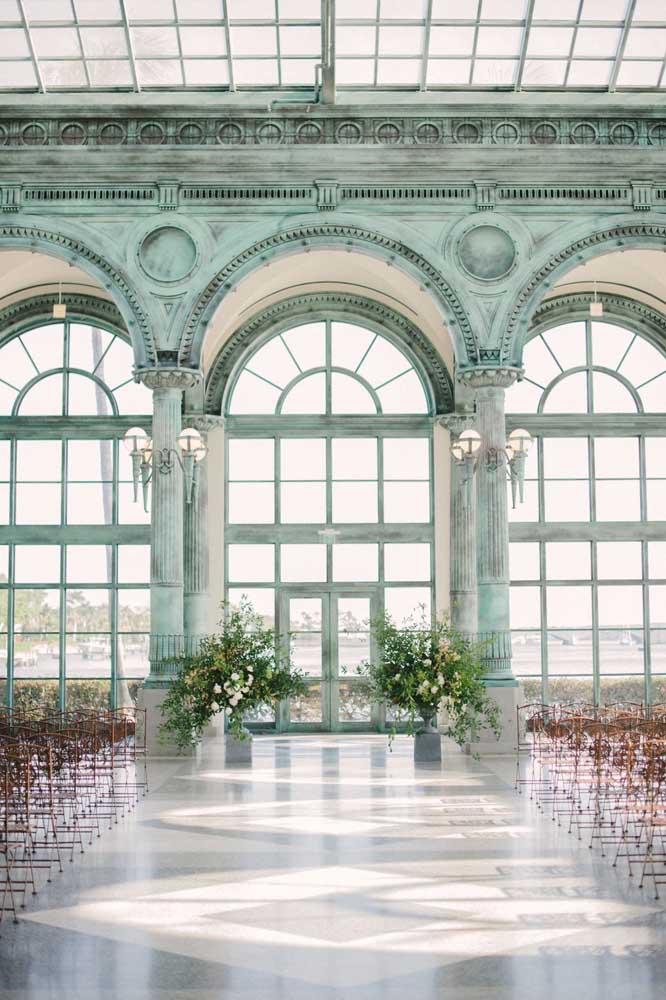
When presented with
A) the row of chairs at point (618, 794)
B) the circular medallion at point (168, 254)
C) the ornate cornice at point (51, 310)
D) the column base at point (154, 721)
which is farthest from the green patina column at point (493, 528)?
the ornate cornice at point (51, 310)

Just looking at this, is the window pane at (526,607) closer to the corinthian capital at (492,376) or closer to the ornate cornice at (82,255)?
the corinthian capital at (492,376)

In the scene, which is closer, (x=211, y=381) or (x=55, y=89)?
(x=55, y=89)

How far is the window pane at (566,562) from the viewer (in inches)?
852

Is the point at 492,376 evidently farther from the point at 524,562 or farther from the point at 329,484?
the point at 524,562

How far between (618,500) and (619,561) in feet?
3.74

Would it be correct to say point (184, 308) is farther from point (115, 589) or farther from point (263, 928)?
point (263, 928)

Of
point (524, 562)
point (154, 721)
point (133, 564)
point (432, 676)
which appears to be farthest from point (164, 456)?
point (524, 562)

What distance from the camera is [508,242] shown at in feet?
55.5

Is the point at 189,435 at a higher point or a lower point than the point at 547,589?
higher

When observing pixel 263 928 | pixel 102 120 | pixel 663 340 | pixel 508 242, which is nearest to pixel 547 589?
pixel 663 340

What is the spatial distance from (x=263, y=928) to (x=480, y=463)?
410 inches

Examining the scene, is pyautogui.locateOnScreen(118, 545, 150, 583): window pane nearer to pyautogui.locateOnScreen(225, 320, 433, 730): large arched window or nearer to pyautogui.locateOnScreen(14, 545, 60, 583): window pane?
pyautogui.locateOnScreen(14, 545, 60, 583): window pane

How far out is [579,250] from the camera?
666 inches

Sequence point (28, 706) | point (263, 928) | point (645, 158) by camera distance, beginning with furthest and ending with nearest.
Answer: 1. point (28, 706)
2. point (645, 158)
3. point (263, 928)
